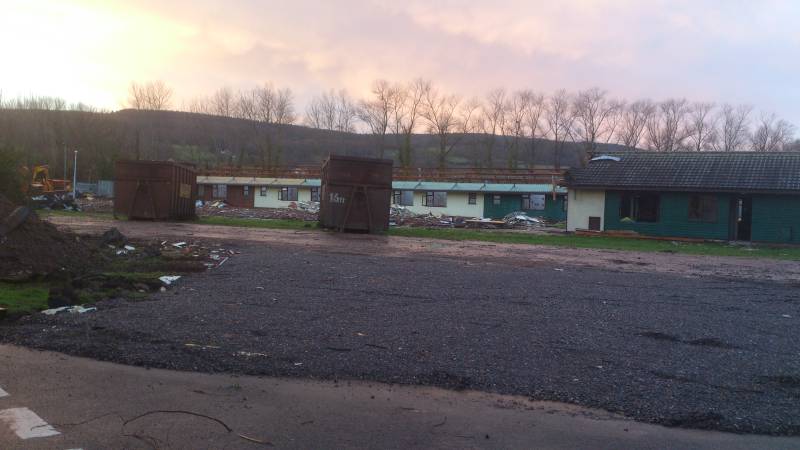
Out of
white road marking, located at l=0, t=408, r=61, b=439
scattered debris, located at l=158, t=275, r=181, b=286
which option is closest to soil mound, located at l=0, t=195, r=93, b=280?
scattered debris, located at l=158, t=275, r=181, b=286

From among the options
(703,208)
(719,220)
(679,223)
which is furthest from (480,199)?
(719,220)

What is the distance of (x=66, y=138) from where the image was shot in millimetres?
80688

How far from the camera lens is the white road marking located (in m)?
4.23

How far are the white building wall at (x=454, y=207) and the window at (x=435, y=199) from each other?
27cm

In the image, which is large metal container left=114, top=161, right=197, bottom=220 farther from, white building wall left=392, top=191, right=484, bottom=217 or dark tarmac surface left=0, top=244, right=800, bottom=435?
white building wall left=392, top=191, right=484, bottom=217

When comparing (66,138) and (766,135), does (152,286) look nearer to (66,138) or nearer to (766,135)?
(66,138)

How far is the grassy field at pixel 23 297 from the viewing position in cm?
808

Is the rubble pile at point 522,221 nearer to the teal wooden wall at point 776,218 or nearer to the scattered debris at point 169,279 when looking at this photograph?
the teal wooden wall at point 776,218

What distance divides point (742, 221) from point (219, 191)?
49603 mm

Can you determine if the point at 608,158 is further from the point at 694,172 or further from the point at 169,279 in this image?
the point at 169,279

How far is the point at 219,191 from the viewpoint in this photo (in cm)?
6450

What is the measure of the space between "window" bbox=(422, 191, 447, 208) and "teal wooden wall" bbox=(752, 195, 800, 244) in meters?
27.0

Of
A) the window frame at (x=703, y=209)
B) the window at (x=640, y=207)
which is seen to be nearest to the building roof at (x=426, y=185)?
the window at (x=640, y=207)

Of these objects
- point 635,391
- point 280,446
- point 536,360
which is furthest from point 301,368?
point 635,391
